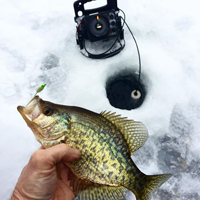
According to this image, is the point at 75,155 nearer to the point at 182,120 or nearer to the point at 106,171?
the point at 106,171

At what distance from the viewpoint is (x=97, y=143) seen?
1776 millimetres

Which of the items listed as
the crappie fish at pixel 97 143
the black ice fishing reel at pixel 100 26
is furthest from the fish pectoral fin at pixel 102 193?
the black ice fishing reel at pixel 100 26

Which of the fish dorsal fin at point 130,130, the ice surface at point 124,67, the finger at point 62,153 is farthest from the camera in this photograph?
the ice surface at point 124,67

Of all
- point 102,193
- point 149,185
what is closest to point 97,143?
point 102,193

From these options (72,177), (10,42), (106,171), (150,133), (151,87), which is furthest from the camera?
(10,42)

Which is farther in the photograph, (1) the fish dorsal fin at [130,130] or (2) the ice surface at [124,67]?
(2) the ice surface at [124,67]

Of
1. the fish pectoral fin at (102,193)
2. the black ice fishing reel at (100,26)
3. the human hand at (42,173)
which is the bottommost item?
the fish pectoral fin at (102,193)

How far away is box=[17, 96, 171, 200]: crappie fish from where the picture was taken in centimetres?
176

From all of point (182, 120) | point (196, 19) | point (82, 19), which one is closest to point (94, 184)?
point (182, 120)

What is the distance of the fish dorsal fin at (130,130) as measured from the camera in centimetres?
186

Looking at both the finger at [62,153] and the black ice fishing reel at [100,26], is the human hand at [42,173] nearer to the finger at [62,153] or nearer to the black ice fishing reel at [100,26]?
the finger at [62,153]

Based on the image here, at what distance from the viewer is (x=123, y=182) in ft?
5.78

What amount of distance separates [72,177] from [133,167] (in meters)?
0.61

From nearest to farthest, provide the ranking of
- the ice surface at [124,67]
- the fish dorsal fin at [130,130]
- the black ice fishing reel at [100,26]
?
the fish dorsal fin at [130,130] < the ice surface at [124,67] < the black ice fishing reel at [100,26]
